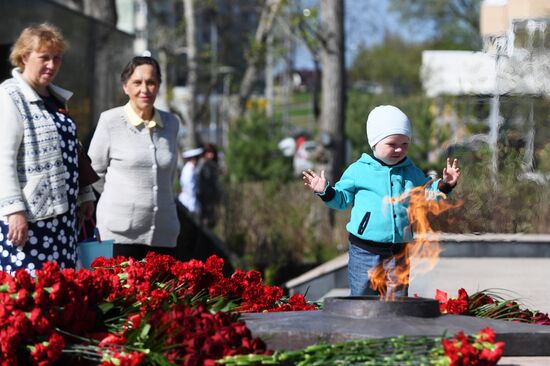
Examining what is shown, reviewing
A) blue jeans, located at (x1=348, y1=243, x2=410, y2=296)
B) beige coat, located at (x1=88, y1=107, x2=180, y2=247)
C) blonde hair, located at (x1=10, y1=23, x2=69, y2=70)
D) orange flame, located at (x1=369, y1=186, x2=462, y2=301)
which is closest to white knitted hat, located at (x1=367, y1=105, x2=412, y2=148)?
orange flame, located at (x1=369, y1=186, x2=462, y2=301)

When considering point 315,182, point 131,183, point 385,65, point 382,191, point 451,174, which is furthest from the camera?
point 385,65

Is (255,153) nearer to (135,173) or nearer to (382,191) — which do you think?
(135,173)

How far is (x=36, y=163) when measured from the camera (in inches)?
240

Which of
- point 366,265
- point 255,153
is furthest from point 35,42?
point 255,153

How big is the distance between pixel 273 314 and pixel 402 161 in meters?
1.41

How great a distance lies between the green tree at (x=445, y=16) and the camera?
60.7 m

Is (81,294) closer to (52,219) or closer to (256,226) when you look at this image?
(52,219)

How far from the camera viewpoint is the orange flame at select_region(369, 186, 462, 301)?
529 cm

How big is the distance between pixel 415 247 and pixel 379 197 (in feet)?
Answer: 1.16

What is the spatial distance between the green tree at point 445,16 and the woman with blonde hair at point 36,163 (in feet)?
179

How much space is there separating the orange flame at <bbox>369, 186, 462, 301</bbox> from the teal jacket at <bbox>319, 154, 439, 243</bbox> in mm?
67

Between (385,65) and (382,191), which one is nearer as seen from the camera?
(382,191)

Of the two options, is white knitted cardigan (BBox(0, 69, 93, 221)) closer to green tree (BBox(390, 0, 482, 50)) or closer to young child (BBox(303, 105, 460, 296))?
young child (BBox(303, 105, 460, 296))

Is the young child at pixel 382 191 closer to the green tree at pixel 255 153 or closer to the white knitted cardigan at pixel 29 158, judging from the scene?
the white knitted cardigan at pixel 29 158
